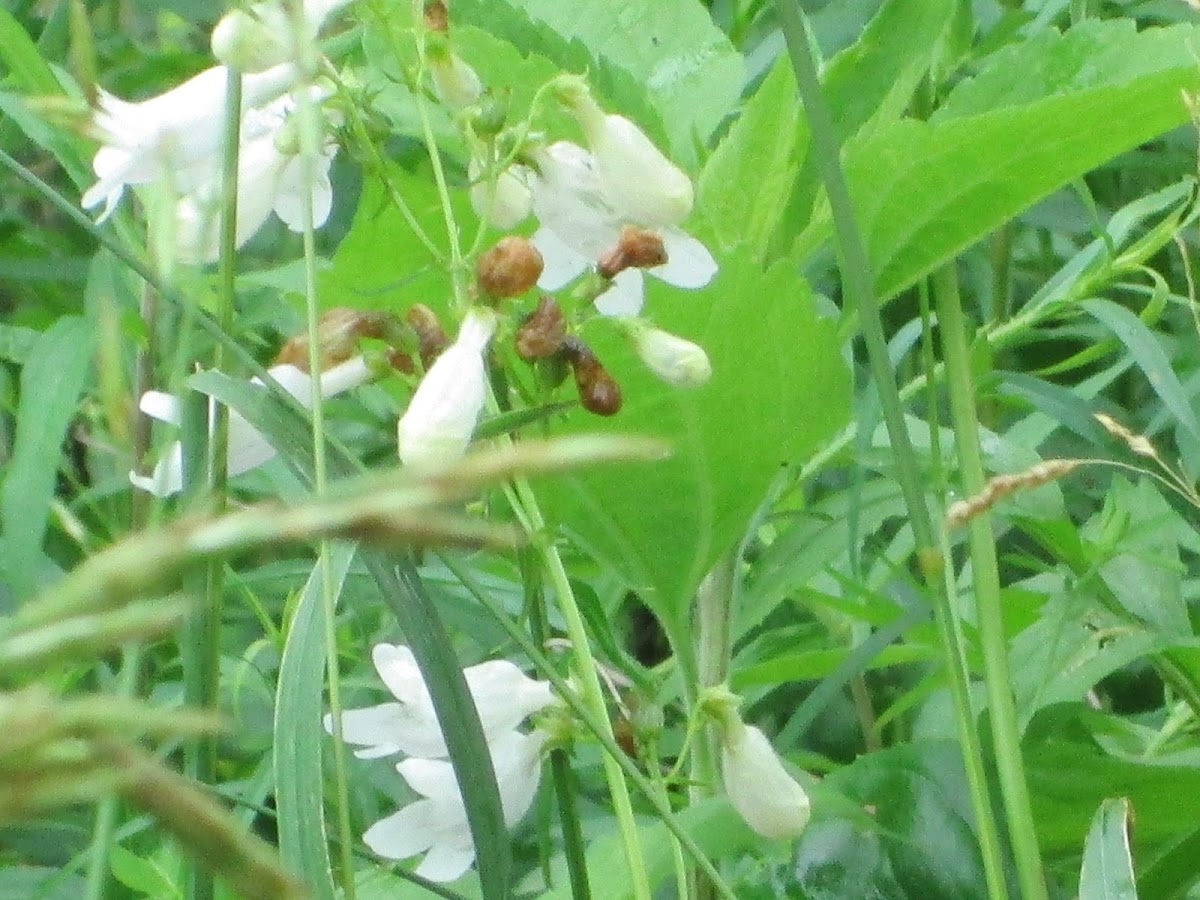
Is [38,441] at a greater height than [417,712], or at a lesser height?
greater

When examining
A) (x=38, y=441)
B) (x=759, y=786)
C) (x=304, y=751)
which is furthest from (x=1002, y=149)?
(x=38, y=441)

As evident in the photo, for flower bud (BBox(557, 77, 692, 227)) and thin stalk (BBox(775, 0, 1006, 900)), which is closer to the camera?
thin stalk (BBox(775, 0, 1006, 900))

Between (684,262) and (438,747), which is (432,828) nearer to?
A: (438,747)

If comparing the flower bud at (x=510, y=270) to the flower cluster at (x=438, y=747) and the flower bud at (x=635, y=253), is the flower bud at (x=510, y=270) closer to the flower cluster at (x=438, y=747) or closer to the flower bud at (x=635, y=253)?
the flower bud at (x=635, y=253)

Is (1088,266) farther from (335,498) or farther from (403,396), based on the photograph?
(335,498)

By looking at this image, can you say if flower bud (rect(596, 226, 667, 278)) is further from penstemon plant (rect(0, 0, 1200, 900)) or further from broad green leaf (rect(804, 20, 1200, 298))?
broad green leaf (rect(804, 20, 1200, 298))

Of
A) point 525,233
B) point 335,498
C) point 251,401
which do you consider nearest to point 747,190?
point 525,233

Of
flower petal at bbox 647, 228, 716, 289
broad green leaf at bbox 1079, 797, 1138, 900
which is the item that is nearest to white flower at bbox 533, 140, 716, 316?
flower petal at bbox 647, 228, 716, 289
